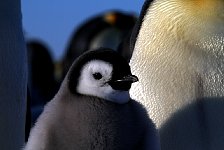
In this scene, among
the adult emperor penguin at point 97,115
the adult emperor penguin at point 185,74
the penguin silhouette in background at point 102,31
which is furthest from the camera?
the penguin silhouette in background at point 102,31

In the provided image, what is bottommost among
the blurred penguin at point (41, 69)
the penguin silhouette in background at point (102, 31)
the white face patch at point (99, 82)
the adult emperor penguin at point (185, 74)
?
the blurred penguin at point (41, 69)

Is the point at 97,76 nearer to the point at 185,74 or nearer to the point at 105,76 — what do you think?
the point at 105,76

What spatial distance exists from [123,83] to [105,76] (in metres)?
0.06

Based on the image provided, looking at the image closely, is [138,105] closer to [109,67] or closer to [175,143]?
[109,67]

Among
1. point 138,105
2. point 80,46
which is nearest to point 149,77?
point 138,105

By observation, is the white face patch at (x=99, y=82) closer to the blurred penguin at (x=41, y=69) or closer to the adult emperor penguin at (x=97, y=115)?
the adult emperor penguin at (x=97, y=115)

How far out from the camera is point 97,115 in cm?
266

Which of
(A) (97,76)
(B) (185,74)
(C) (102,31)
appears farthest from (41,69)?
(A) (97,76)

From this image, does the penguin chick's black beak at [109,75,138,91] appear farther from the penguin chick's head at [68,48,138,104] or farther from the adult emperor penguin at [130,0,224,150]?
the adult emperor penguin at [130,0,224,150]

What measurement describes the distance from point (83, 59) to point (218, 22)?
82cm

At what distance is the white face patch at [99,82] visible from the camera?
265cm

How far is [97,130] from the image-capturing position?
104 inches

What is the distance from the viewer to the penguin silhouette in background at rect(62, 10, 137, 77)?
11875 millimetres

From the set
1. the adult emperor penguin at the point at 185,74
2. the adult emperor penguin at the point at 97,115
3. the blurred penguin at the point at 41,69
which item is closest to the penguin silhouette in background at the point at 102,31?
the blurred penguin at the point at 41,69
